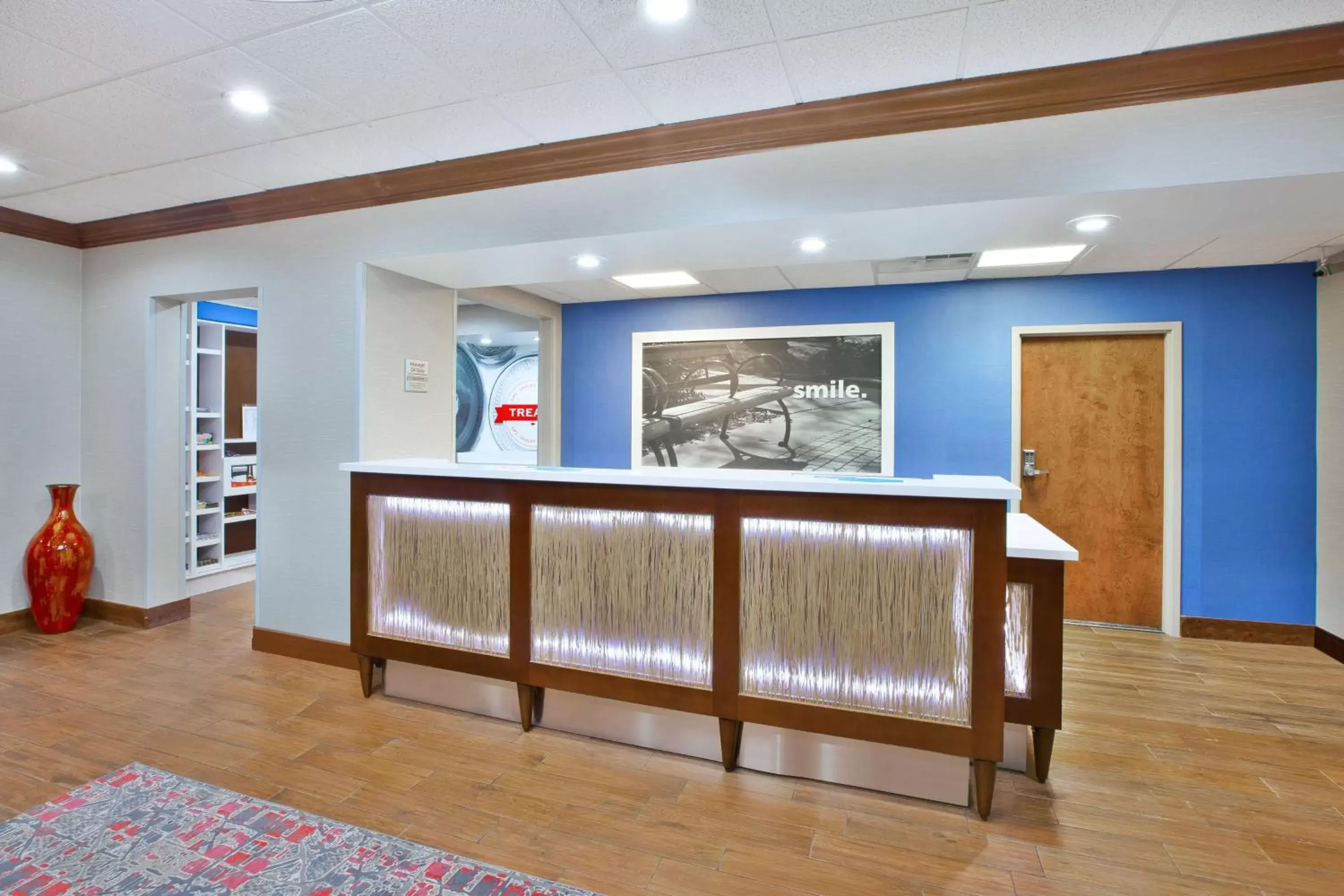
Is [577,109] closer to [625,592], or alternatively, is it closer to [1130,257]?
[625,592]

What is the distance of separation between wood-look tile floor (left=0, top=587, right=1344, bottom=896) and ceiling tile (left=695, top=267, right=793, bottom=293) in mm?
3176

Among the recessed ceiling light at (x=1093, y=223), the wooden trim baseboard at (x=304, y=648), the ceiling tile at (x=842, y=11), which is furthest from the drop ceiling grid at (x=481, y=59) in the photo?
the wooden trim baseboard at (x=304, y=648)

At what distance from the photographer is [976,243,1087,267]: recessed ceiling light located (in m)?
3.84

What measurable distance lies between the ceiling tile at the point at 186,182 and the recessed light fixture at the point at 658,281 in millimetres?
2330

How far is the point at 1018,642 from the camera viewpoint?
2.37 metres

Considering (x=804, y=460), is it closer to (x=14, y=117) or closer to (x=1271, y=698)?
(x=1271, y=698)

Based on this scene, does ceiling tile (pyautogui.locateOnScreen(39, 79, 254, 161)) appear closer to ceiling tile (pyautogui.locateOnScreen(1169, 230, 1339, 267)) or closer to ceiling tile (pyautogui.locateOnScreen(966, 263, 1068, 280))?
ceiling tile (pyautogui.locateOnScreen(966, 263, 1068, 280))

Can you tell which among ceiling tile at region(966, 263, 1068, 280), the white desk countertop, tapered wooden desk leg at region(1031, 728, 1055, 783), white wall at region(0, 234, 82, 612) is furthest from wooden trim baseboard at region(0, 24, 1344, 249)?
tapered wooden desk leg at region(1031, 728, 1055, 783)

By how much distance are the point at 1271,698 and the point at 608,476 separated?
3.61 metres

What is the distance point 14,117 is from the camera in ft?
9.11

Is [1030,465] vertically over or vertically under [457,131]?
under

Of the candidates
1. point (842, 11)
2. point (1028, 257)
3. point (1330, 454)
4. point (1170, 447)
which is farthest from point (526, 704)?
point (1330, 454)

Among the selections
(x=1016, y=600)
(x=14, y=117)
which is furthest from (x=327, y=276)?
(x=1016, y=600)

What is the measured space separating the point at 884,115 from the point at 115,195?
432 cm
